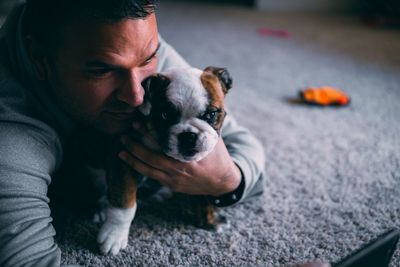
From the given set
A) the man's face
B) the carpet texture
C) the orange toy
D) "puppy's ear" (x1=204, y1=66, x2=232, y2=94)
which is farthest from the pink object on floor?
the man's face

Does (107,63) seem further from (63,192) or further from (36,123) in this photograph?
(63,192)

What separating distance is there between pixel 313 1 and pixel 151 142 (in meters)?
2.69

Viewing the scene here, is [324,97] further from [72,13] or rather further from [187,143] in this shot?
[72,13]

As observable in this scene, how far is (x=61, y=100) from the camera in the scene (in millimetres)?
957

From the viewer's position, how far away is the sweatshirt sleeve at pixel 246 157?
43.3 inches

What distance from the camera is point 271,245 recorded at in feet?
3.43

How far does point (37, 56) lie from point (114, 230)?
442 mm

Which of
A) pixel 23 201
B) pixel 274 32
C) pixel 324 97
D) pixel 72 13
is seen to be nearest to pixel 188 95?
pixel 72 13

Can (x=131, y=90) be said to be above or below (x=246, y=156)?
above

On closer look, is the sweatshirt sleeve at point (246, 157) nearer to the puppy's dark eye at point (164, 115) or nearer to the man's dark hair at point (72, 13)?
the puppy's dark eye at point (164, 115)

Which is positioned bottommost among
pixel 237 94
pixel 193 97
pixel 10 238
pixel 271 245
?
pixel 237 94

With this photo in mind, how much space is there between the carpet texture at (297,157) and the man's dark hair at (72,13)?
499 millimetres

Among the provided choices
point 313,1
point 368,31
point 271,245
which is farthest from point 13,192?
point 313,1

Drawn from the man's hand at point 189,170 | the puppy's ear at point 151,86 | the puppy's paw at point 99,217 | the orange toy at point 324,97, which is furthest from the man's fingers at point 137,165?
the orange toy at point 324,97
